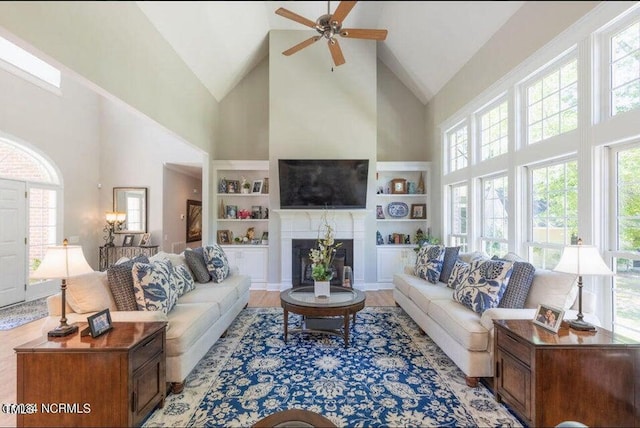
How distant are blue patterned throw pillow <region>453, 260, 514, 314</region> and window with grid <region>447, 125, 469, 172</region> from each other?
2.39m

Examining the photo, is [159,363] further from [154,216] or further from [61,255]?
[154,216]

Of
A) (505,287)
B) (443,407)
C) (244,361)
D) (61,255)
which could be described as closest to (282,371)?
(244,361)

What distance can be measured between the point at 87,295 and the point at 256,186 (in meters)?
3.91

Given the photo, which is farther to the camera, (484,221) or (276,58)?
(276,58)

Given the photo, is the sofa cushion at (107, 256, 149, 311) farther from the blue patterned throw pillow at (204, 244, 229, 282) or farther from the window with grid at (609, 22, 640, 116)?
the window with grid at (609, 22, 640, 116)

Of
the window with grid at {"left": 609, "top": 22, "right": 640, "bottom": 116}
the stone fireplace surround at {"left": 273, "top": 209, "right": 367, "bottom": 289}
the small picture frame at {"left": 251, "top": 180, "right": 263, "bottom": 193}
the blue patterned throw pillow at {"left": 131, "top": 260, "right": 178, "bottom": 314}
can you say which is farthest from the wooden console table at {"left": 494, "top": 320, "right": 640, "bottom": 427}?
the small picture frame at {"left": 251, "top": 180, "right": 263, "bottom": 193}

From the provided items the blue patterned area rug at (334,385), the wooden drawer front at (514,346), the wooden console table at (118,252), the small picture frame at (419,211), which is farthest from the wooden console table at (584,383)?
the wooden console table at (118,252)

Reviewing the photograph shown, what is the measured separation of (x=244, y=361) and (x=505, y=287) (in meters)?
2.45

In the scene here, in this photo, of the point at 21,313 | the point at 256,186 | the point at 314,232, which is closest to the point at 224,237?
the point at 256,186

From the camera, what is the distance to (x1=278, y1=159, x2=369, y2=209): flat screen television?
5.39m

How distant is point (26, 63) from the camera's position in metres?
4.95

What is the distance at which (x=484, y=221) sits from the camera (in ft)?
14.6

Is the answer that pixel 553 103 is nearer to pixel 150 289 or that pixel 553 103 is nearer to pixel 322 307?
pixel 322 307

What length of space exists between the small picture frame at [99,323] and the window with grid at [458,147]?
4.79 meters
